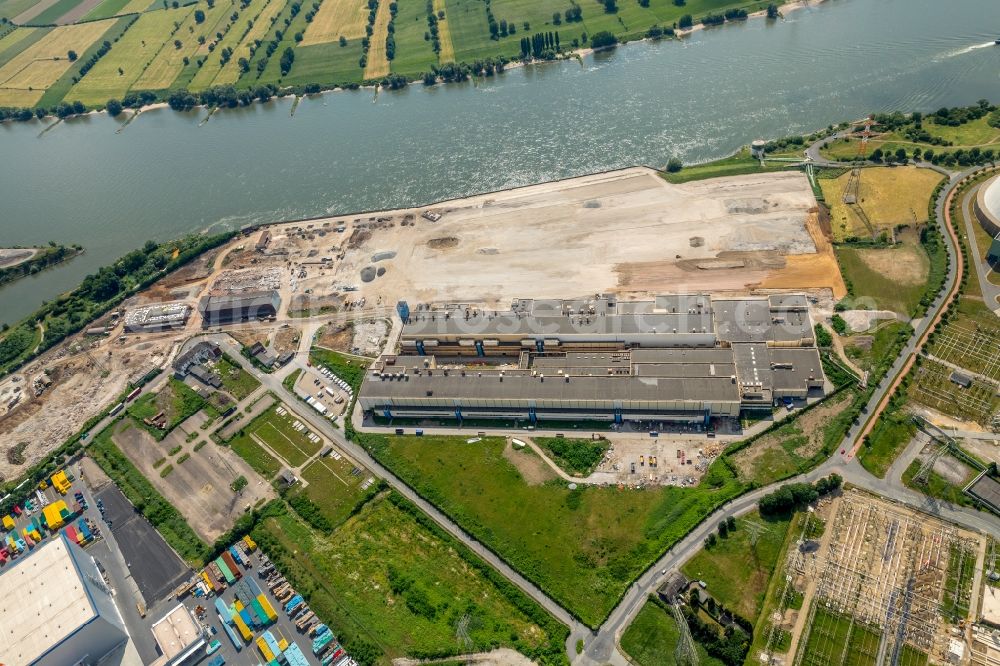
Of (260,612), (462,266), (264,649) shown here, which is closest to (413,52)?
(462,266)

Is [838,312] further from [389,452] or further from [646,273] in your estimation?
[389,452]

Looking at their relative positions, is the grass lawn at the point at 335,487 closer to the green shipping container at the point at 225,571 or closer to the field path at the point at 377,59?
the green shipping container at the point at 225,571

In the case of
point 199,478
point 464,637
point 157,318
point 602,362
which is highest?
point 157,318

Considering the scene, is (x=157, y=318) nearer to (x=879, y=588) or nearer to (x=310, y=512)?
(x=310, y=512)

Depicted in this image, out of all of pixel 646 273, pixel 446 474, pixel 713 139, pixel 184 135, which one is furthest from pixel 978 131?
pixel 184 135

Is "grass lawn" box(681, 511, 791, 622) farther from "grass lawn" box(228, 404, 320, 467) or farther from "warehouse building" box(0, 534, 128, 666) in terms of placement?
"warehouse building" box(0, 534, 128, 666)

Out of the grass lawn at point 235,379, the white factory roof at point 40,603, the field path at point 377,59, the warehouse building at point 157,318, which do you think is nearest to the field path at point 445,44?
the field path at point 377,59
